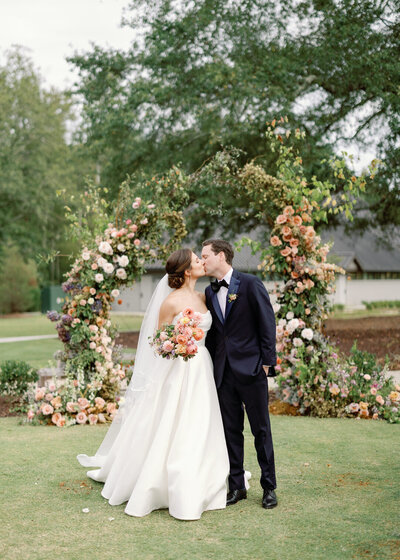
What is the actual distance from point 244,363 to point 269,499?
45.1 inches

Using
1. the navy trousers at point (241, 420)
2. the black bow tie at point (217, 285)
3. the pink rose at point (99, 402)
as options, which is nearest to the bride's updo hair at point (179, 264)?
the black bow tie at point (217, 285)

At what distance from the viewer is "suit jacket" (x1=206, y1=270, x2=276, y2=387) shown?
539 centimetres

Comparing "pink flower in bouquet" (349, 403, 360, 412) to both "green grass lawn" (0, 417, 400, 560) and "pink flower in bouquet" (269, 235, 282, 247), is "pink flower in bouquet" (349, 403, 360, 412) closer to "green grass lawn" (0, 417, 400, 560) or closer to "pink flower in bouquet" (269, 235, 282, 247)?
"green grass lawn" (0, 417, 400, 560)

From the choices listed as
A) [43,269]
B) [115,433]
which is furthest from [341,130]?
[43,269]

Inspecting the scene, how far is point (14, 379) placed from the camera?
11.4 metres

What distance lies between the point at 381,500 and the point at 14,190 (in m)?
37.1

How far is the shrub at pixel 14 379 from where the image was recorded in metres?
11.3

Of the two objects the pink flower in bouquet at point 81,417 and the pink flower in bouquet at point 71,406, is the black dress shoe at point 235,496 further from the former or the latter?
the pink flower in bouquet at point 71,406

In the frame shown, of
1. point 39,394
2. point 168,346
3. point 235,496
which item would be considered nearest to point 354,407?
point 235,496

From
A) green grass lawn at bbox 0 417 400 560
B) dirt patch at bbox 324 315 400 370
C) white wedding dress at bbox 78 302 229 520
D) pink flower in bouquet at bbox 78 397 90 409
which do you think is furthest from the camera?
dirt patch at bbox 324 315 400 370

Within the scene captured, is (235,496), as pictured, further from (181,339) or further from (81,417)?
(81,417)

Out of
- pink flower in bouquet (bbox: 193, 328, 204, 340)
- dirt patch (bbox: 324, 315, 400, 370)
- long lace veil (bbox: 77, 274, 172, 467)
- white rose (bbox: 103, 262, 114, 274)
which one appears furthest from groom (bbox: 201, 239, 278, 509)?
dirt patch (bbox: 324, 315, 400, 370)

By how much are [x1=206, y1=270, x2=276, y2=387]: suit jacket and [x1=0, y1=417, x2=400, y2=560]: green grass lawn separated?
1.19 m

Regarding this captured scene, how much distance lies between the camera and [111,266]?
9297mm
